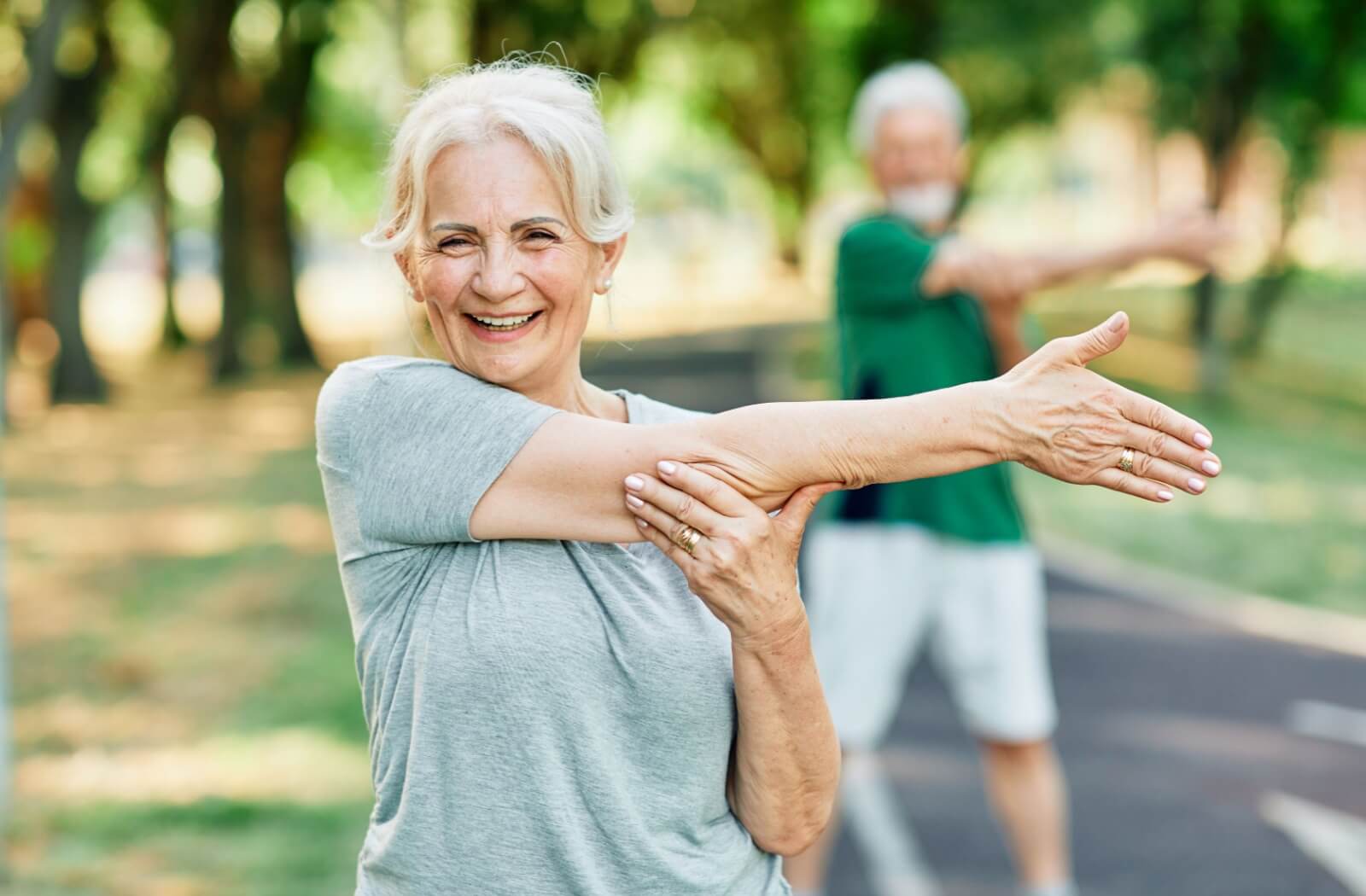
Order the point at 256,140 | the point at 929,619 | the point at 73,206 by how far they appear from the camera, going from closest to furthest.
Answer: the point at 929,619
the point at 73,206
the point at 256,140

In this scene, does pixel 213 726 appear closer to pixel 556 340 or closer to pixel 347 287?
pixel 556 340

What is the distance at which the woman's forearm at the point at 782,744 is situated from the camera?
6.87 feet

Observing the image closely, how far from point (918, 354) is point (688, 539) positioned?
8.39 feet

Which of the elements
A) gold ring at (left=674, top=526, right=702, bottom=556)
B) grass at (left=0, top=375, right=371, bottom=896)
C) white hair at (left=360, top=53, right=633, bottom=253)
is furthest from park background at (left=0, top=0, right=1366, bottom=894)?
gold ring at (left=674, top=526, right=702, bottom=556)

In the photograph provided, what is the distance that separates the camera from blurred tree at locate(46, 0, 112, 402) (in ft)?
66.1

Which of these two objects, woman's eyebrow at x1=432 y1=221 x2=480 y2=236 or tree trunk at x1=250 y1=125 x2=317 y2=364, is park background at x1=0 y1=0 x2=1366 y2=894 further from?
woman's eyebrow at x1=432 y1=221 x2=480 y2=236

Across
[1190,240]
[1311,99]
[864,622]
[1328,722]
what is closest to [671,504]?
[1190,240]

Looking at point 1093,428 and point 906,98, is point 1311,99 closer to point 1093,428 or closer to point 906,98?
point 906,98

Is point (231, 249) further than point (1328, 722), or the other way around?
point (231, 249)

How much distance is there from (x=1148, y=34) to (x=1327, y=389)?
19.1ft

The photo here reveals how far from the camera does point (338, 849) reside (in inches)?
206

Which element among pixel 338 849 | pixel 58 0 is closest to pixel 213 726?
pixel 338 849

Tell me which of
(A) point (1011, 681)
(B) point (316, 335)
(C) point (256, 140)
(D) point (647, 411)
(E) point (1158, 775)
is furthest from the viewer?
(B) point (316, 335)

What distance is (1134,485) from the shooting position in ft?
6.63
